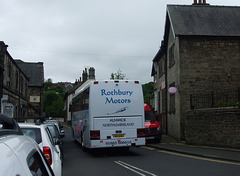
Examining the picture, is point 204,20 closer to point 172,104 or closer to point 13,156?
point 172,104

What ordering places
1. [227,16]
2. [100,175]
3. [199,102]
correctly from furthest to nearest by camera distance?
[227,16] → [199,102] → [100,175]

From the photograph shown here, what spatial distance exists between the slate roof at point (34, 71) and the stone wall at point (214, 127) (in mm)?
37034

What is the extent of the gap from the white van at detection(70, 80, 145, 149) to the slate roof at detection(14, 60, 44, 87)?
39244 millimetres

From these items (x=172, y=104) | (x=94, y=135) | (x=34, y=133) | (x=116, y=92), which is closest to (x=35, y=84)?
(x=172, y=104)

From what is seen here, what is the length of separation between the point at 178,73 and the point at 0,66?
12609 mm

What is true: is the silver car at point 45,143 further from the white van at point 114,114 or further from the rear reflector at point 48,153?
the white van at point 114,114

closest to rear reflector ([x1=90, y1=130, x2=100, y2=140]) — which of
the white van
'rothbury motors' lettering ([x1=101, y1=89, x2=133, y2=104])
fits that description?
the white van

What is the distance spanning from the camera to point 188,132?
18828mm

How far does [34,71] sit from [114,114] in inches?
1681

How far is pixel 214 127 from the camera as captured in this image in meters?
16.8

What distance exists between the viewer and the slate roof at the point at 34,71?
170ft

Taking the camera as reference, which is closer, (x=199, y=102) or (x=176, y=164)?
(x=176, y=164)

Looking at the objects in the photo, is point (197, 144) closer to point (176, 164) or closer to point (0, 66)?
point (176, 164)

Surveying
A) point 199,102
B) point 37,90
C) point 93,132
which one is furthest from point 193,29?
point 37,90
